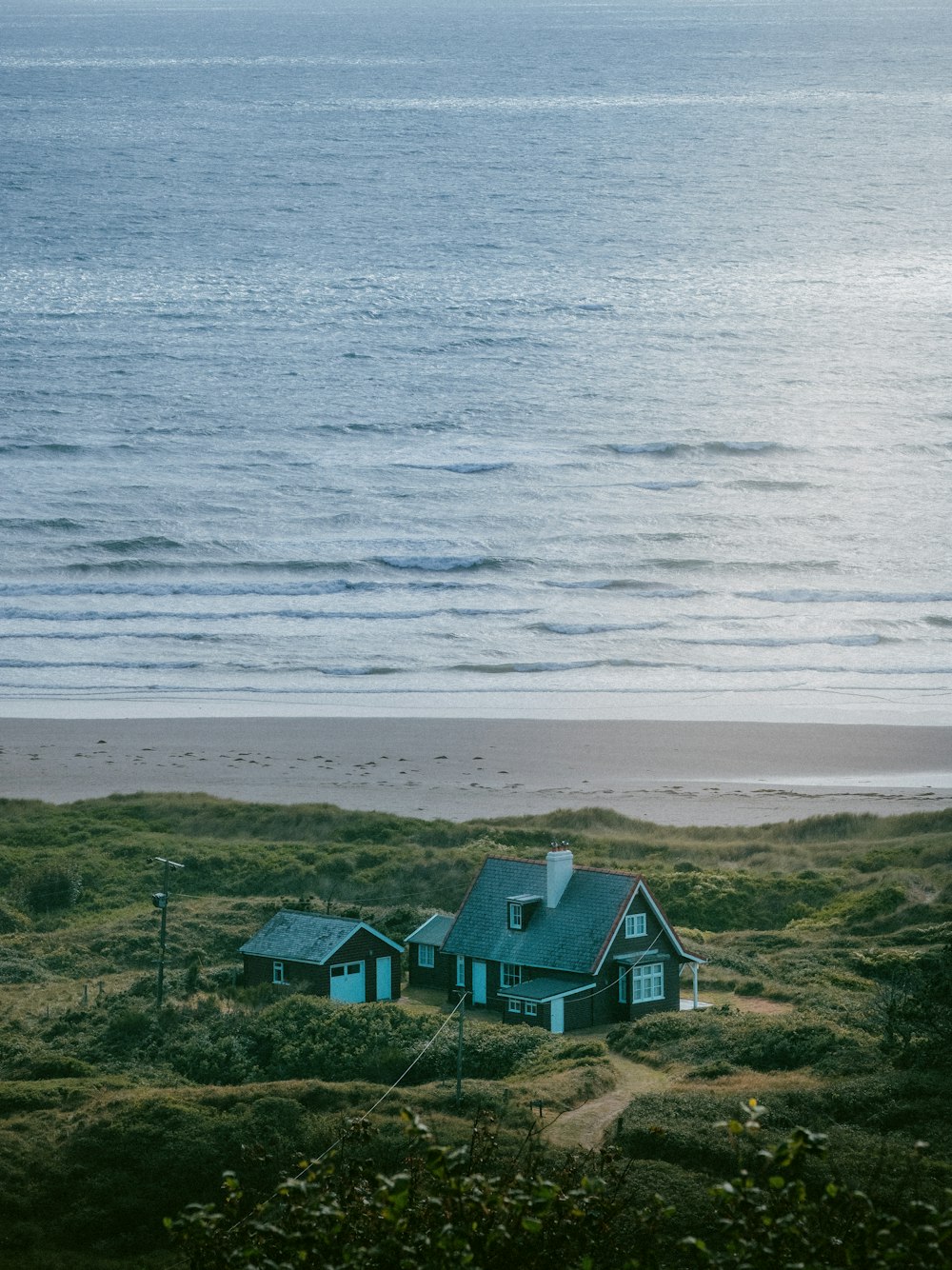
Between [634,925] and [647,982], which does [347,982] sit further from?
[647,982]

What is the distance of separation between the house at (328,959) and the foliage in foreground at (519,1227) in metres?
16.4

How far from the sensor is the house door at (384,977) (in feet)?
90.9

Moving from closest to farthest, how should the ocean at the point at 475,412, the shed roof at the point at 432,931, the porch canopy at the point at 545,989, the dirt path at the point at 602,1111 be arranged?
the dirt path at the point at 602,1111 < the porch canopy at the point at 545,989 < the shed roof at the point at 432,931 < the ocean at the point at 475,412

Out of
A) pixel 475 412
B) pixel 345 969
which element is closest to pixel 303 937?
pixel 345 969

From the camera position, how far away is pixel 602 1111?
21656 mm

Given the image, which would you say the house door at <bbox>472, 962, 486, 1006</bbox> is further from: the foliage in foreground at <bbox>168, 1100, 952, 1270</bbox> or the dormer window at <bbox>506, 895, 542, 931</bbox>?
the foliage in foreground at <bbox>168, 1100, 952, 1270</bbox>

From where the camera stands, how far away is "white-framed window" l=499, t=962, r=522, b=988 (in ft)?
89.2

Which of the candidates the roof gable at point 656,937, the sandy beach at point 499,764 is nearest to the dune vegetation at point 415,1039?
the roof gable at point 656,937

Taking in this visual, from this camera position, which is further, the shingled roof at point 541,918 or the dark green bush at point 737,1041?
the shingled roof at point 541,918

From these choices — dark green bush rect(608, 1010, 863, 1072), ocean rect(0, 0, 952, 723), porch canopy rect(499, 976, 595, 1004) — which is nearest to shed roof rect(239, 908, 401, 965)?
porch canopy rect(499, 976, 595, 1004)

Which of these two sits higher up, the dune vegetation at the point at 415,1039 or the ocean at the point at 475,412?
the ocean at the point at 475,412

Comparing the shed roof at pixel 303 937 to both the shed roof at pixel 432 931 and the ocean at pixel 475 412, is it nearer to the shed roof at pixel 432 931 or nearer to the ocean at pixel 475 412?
the shed roof at pixel 432 931

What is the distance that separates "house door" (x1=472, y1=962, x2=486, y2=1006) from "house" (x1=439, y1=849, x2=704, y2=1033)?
17mm

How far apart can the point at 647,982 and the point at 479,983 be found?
298 centimetres
